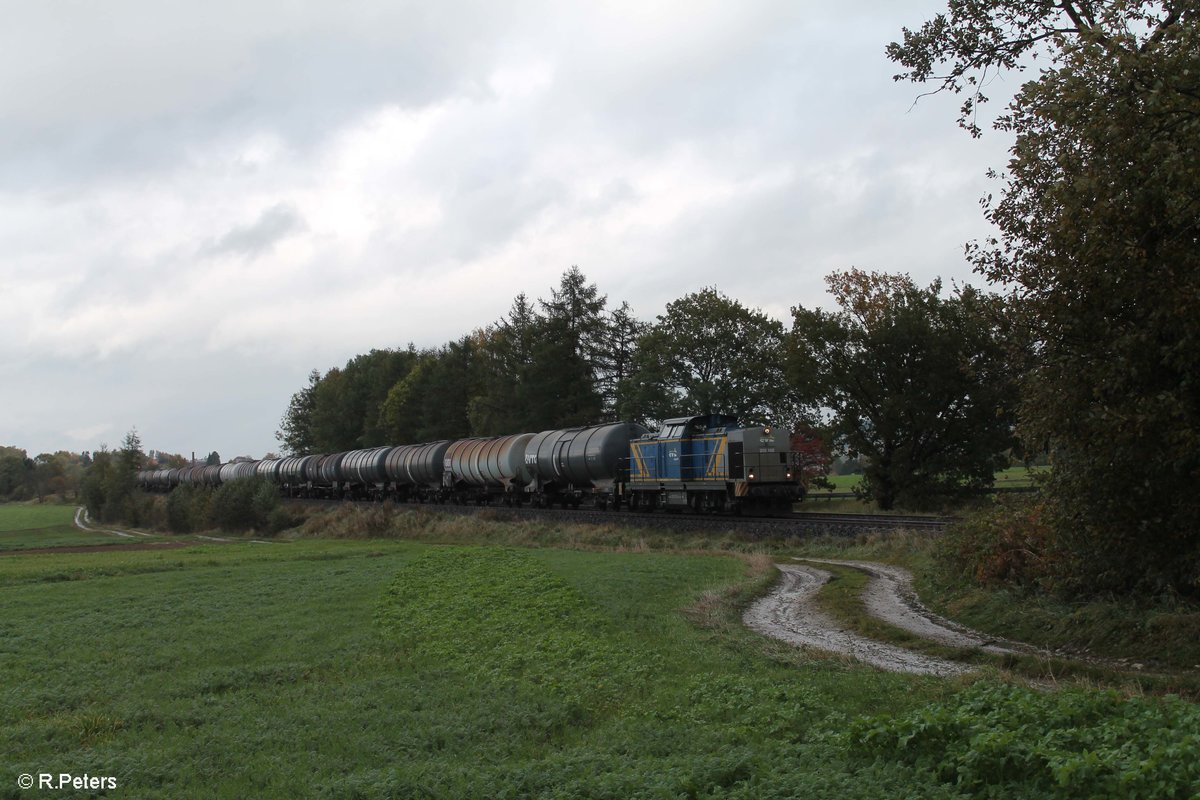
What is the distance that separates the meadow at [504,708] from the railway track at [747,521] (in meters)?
10.5

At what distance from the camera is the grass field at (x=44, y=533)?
51981mm

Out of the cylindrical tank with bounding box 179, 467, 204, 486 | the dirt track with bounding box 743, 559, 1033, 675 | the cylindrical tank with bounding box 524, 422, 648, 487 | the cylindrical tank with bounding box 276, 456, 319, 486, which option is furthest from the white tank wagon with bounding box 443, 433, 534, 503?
the cylindrical tank with bounding box 179, 467, 204, 486

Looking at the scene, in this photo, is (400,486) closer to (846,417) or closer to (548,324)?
(548,324)

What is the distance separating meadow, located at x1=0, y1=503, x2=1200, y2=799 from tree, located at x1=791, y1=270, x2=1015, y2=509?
2655 centimetres

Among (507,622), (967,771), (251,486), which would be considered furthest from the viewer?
(251,486)

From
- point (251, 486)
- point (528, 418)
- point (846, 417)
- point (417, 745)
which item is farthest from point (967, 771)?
point (528, 418)

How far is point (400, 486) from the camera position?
5962cm

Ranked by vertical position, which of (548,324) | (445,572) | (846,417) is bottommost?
(445,572)

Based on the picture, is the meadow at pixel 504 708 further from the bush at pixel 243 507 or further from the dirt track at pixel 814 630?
the bush at pixel 243 507

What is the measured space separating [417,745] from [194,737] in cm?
228

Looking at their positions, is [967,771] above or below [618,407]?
below

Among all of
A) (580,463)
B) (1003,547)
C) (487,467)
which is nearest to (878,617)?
(1003,547)

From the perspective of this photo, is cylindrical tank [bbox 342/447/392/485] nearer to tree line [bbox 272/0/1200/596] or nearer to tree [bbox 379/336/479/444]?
tree [bbox 379/336/479/444]

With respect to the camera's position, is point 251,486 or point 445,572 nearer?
point 445,572
